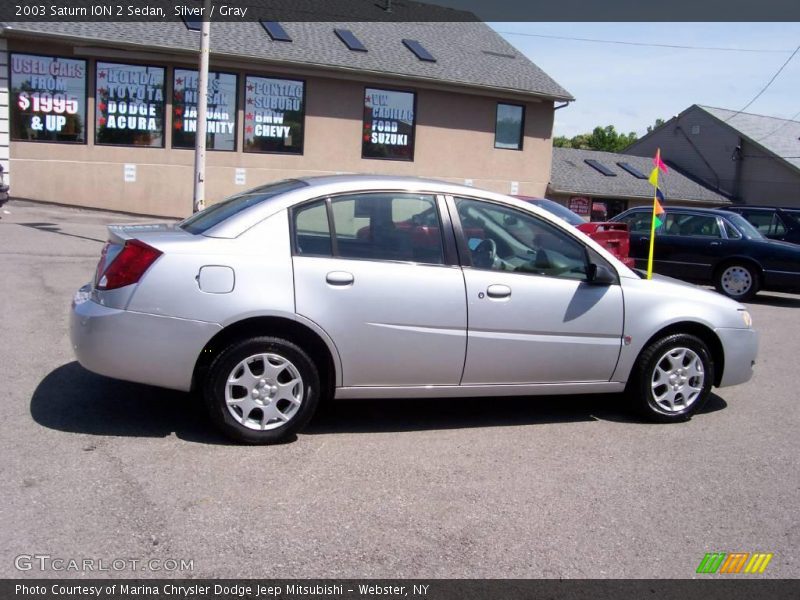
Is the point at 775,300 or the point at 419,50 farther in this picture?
the point at 419,50

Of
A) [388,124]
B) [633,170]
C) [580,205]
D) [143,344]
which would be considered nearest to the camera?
[143,344]

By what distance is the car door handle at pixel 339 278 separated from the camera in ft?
15.6

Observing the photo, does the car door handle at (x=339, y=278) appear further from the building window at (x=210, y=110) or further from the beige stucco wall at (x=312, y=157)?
the beige stucco wall at (x=312, y=157)

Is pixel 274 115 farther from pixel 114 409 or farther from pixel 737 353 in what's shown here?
pixel 737 353

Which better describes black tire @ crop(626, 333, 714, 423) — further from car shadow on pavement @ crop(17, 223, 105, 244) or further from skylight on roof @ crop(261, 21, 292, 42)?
skylight on roof @ crop(261, 21, 292, 42)

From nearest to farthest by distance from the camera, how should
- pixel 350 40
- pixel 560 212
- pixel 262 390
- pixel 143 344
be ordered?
pixel 143 344 < pixel 262 390 < pixel 560 212 < pixel 350 40

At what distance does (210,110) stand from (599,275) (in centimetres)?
1569

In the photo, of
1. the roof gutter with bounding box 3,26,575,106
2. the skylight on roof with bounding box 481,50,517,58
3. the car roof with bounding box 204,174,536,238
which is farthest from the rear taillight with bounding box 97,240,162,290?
the skylight on roof with bounding box 481,50,517,58

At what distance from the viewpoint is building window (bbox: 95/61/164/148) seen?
59.4 ft

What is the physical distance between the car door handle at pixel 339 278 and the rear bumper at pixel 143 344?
0.72 m

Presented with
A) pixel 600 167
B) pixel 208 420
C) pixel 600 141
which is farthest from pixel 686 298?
pixel 600 141

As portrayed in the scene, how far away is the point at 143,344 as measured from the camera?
4535 millimetres

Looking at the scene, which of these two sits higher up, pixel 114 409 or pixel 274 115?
pixel 274 115

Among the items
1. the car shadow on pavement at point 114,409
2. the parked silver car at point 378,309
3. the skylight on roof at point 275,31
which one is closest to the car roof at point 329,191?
the parked silver car at point 378,309
